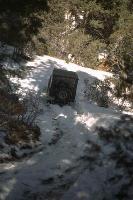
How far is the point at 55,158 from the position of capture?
7.27m

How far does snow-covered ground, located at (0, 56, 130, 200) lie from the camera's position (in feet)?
19.1

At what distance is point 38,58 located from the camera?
17547 millimetres

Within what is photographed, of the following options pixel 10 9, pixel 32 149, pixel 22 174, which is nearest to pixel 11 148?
pixel 32 149

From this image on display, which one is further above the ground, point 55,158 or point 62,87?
point 62,87

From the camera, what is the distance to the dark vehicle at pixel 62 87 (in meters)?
11.8

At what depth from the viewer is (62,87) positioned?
39.1ft

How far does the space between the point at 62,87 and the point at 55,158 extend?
490cm

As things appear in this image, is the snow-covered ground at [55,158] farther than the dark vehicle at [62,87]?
No

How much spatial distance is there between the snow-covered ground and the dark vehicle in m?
0.31

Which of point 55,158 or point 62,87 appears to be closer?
point 55,158

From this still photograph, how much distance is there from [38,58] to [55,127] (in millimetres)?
8567

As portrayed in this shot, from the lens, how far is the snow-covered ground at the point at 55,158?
5.81 m

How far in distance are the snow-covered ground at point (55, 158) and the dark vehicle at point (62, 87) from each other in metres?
0.31

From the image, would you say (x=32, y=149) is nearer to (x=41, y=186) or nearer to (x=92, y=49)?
(x=41, y=186)
